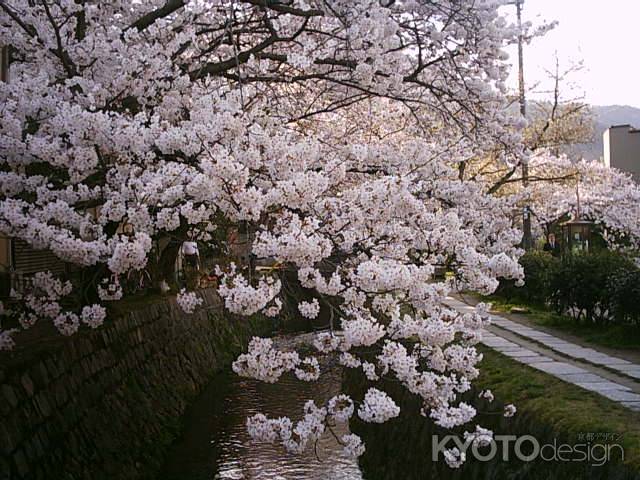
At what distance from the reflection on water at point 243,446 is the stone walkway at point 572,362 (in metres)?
1.92

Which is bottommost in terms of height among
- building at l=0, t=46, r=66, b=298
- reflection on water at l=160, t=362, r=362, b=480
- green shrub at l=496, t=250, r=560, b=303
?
reflection on water at l=160, t=362, r=362, b=480

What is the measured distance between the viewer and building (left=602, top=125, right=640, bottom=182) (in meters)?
26.7

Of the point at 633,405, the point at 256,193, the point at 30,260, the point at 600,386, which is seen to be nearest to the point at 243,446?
the point at 30,260

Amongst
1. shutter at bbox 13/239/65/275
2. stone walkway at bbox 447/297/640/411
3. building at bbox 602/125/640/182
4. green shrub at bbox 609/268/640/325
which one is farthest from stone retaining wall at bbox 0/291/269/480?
building at bbox 602/125/640/182

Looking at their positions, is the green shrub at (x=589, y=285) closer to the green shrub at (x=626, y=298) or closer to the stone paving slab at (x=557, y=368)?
the green shrub at (x=626, y=298)

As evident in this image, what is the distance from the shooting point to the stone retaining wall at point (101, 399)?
5453 millimetres

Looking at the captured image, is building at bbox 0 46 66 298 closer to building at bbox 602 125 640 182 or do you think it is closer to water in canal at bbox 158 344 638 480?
water in canal at bbox 158 344 638 480

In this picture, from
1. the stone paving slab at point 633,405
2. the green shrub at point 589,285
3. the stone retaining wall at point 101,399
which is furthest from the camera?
the green shrub at point 589,285

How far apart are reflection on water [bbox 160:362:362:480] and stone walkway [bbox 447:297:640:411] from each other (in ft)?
6.30

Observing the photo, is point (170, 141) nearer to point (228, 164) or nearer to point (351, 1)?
point (228, 164)

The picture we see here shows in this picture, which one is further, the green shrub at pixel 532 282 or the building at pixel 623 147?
the building at pixel 623 147

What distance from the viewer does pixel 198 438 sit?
9086 mm

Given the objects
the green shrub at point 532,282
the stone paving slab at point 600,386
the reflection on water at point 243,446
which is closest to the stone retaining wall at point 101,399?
the reflection on water at point 243,446

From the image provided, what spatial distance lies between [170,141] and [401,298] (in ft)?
5.99
